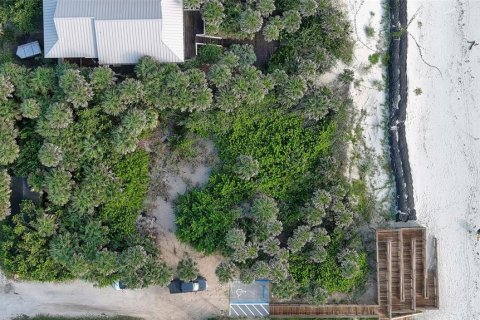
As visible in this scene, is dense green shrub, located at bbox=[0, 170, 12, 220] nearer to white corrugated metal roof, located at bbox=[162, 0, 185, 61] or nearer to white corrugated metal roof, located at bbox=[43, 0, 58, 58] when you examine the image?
white corrugated metal roof, located at bbox=[43, 0, 58, 58]

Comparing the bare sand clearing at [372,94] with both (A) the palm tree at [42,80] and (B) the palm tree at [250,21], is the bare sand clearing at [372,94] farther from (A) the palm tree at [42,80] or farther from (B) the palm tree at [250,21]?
(A) the palm tree at [42,80]

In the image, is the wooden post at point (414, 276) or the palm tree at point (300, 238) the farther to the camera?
the wooden post at point (414, 276)

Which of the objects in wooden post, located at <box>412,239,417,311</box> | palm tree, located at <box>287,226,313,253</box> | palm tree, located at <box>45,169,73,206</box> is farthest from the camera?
wooden post, located at <box>412,239,417,311</box>

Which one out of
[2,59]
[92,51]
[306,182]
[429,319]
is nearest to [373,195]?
[306,182]

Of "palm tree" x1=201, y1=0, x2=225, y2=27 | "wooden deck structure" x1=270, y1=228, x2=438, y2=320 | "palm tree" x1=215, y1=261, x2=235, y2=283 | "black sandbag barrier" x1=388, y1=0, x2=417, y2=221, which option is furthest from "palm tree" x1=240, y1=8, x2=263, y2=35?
"wooden deck structure" x1=270, y1=228, x2=438, y2=320

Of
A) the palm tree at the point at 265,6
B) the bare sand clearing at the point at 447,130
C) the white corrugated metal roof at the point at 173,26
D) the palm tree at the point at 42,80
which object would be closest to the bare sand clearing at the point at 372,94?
the bare sand clearing at the point at 447,130

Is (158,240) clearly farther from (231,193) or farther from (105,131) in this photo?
(105,131)
